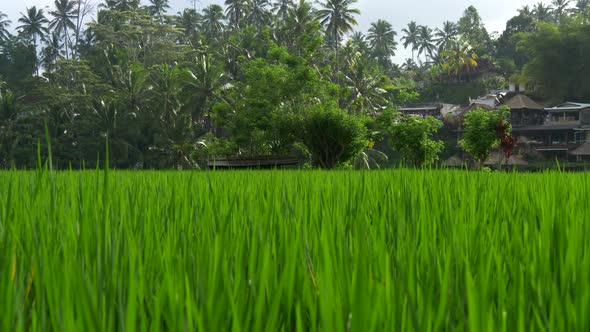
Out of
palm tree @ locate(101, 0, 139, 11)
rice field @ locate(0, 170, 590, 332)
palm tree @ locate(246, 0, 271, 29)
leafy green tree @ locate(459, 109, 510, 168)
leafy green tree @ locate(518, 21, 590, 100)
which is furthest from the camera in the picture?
palm tree @ locate(246, 0, 271, 29)

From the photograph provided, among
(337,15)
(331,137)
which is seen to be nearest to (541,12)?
(337,15)

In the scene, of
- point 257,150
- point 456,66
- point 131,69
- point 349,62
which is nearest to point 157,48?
point 131,69

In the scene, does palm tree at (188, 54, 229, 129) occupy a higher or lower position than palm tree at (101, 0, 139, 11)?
lower

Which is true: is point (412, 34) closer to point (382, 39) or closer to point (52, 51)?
point (382, 39)

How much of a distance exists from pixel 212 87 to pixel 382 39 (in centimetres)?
5500

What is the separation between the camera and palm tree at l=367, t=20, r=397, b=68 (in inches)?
3401

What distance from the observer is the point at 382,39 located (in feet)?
284

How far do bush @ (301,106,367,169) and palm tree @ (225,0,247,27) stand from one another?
5259 cm

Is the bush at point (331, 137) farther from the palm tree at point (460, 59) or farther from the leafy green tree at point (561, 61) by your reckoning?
the palm tree at point (460, 59)

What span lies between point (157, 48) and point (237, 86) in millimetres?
20380

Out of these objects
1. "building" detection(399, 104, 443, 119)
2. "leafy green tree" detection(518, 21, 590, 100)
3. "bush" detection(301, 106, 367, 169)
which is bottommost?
"bush" detection(301, 106, 367, 169)

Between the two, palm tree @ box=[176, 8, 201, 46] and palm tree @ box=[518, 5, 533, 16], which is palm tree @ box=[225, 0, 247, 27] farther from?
palm tree @ box=[518, 5, 533, 16]

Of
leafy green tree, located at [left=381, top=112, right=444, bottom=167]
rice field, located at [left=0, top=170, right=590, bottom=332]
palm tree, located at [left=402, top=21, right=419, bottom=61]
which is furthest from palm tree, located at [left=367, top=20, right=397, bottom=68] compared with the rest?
rice field, located at [left=0, top=170, right=590, bottom=332]

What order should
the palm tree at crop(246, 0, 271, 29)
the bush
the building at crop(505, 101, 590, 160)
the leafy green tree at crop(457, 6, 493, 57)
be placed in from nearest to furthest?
the bush, the building at crop(505, 101, 590, 160), the palm tree at crop(246, 0, 271, 29), the leafy green tree at crop(457, 6, 493, 57)
